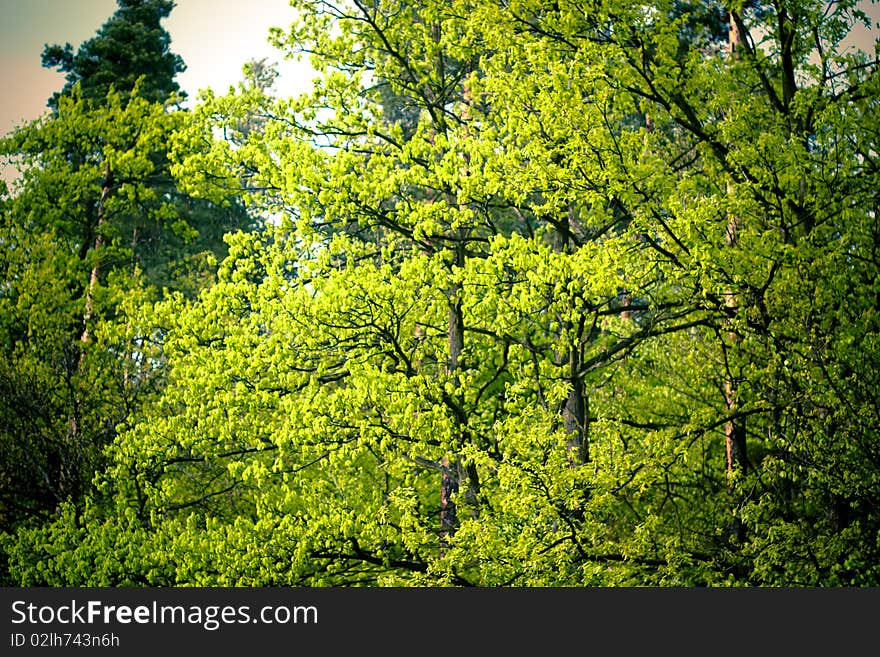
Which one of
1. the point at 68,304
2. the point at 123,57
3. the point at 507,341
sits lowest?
the point at 507,341

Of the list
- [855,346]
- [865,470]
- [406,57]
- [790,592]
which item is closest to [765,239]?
[855,346]

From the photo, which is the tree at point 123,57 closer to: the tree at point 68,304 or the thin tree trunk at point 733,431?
the tree at point 68,304

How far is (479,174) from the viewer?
11.7 meters

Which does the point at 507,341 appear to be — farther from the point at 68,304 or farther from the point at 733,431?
the point at 68,304

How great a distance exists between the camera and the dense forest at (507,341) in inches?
368

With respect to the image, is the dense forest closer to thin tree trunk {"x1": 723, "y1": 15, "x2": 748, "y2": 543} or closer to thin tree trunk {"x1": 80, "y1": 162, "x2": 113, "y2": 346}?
thin tree trunk {"x1": 723, "y1": 15, "x2": 748, "y2": 543}

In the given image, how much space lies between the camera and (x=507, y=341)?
12.8 meters

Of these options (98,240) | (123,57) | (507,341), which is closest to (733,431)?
(507,341)

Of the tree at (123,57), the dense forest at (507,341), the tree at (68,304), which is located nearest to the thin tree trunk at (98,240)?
the tree at (68,304)

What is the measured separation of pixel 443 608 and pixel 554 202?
4.83 m

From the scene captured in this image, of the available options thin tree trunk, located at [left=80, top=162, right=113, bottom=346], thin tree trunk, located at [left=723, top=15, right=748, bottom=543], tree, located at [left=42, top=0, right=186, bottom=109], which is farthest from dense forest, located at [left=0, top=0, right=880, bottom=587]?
tree, located at [left=42, top=0, right=186, bottom=109]

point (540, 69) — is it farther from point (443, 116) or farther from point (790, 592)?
point (790, 592)

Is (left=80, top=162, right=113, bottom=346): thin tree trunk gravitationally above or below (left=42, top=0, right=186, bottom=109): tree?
below

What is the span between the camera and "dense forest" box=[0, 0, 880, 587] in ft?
30.6
